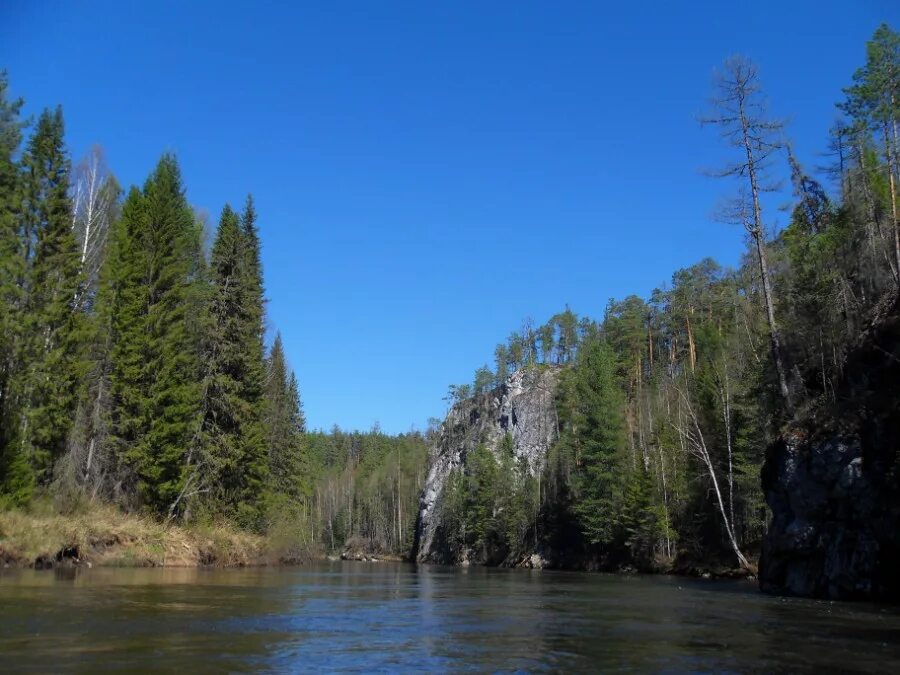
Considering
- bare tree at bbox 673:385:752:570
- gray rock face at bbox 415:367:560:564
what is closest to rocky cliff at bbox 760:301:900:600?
bare tree at bbox 673:385:752:570

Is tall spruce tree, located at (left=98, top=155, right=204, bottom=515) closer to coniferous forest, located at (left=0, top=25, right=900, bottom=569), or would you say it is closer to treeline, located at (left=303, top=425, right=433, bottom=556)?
coniferous forest, located at (left=0, top=25, right=900, bottom=569)

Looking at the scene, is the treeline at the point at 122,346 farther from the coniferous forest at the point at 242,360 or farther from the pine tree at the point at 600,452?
the pine tree at the point at 600,452

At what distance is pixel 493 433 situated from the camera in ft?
348

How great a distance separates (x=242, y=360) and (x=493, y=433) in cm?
7072

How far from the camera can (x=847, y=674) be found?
8.68 m

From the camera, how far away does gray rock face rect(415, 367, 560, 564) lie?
3767 inches

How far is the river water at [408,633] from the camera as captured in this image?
899 cm

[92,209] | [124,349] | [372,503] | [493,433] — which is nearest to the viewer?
[124,349]

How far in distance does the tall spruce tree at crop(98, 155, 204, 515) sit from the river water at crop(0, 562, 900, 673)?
45.7 ft

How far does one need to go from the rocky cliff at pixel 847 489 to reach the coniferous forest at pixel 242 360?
3.97ft

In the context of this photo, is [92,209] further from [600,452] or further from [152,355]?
[600,452]

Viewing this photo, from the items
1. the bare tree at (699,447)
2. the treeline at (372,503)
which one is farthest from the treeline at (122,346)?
the treeline at (372,503)

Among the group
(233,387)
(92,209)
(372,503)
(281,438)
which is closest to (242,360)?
(233,387)

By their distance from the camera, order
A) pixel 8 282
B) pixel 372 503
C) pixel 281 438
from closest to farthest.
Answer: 1. pixel 8 282
2. pixel 281 438
3. pixel 372 503
